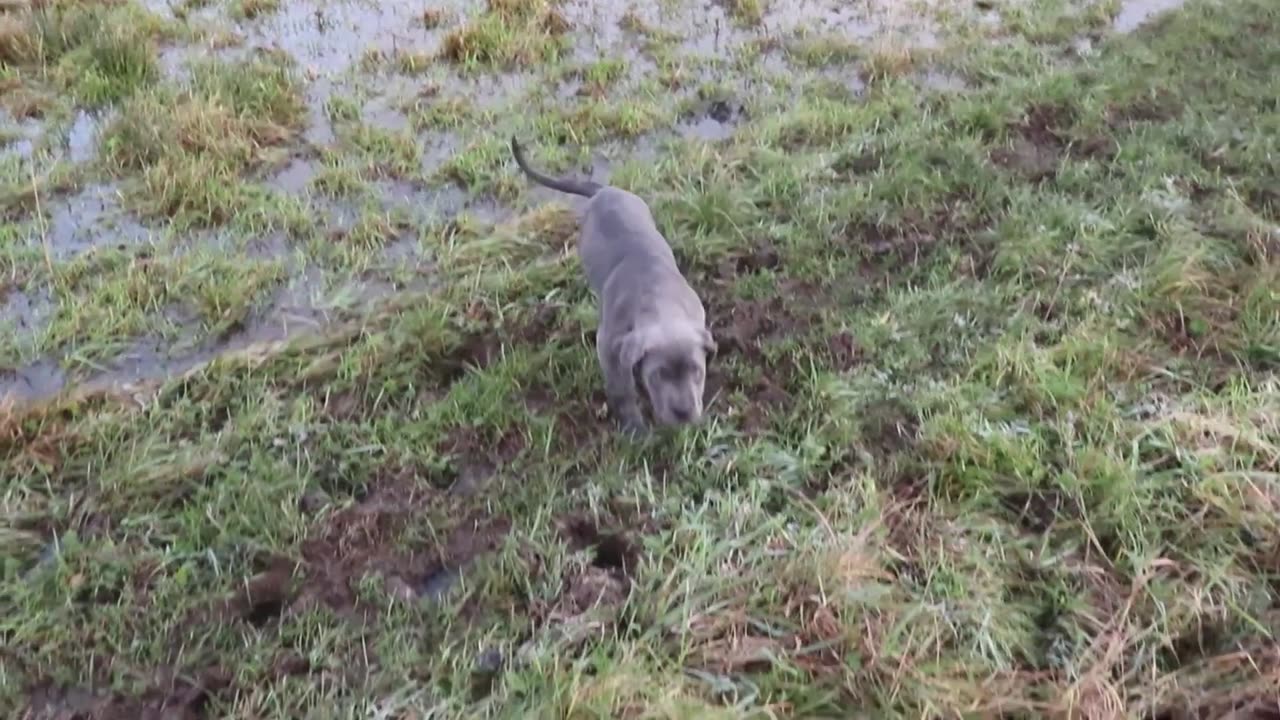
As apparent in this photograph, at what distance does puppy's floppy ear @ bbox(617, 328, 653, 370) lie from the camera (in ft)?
12.1

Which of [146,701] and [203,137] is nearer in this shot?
[146,701]

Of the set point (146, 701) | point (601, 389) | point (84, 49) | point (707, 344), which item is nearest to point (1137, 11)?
point (707, 344)

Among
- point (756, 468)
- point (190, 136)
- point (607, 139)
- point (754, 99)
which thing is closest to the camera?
point (756, 468)

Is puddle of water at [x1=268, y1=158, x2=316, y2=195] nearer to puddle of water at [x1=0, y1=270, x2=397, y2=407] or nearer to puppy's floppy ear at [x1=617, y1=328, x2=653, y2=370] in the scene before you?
puddle of water at [x1=0, y1=270, x2=397, y2=407]

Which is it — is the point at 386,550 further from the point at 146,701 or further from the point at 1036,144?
the point at 1036,144

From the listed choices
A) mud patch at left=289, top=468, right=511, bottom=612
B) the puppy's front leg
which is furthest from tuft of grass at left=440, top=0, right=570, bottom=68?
mud patch at left=289, top=468, right=511, bottom=612

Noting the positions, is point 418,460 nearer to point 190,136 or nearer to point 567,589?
point 567,589

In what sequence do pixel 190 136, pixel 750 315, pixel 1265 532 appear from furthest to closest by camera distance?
pixel 190 136, pixel 750 315, pixel 1265 532

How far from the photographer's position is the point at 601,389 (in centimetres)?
412

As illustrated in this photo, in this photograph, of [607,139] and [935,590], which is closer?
[935,590]

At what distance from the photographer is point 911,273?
472 centimetres

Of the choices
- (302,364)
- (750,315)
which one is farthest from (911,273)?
(302,364)

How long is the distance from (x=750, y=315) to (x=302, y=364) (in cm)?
194

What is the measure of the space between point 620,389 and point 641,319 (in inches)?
11.4
